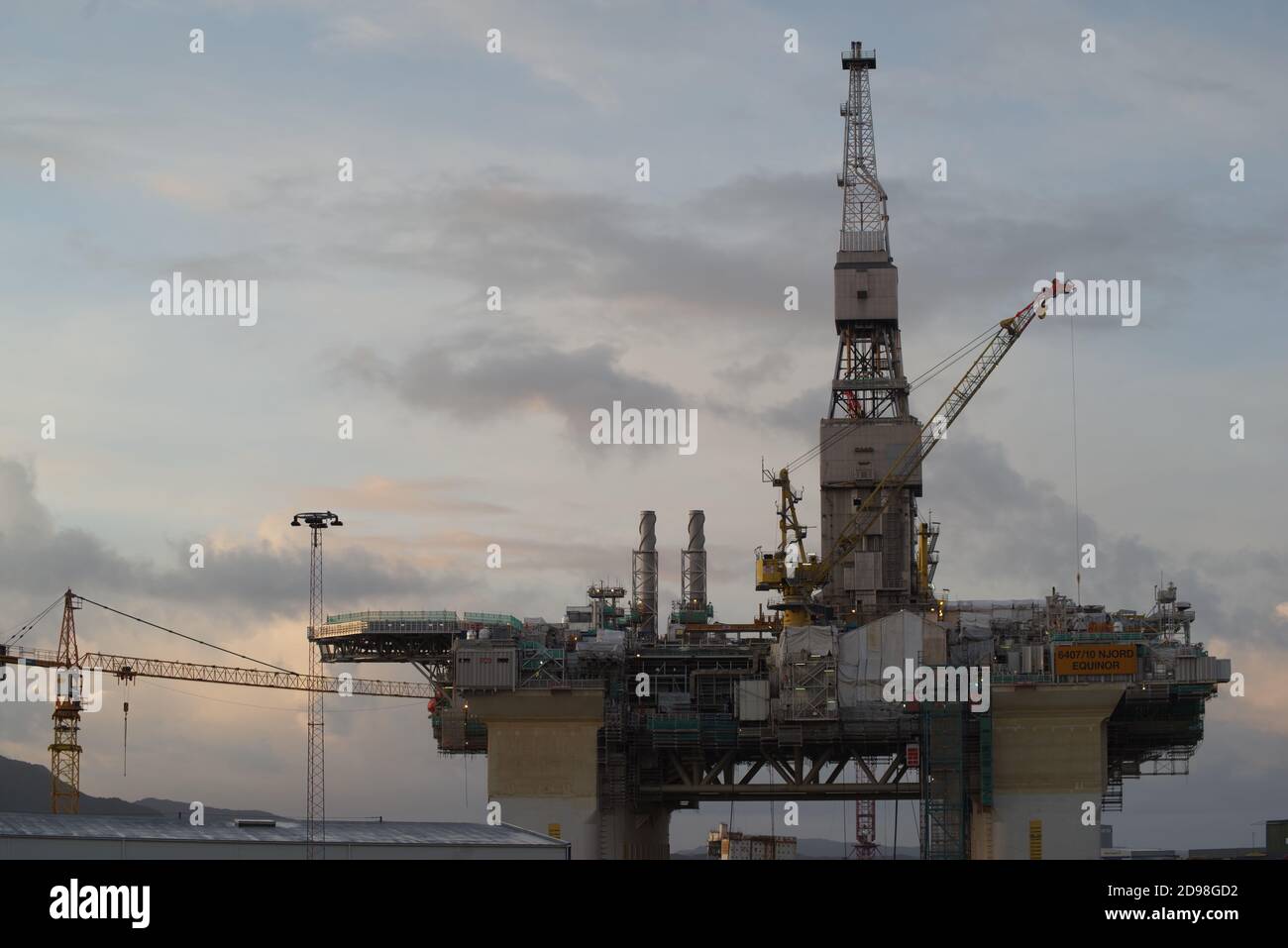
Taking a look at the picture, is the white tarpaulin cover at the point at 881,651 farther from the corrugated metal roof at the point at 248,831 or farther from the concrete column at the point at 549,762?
the corrugated metal roof at the point at 248,831

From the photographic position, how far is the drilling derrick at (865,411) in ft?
526

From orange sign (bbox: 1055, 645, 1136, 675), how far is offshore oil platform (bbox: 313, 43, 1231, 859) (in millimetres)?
140

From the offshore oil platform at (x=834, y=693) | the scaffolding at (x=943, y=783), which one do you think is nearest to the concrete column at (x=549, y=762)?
the offshore oil platform at (x=834, y=693)

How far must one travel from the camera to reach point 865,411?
168 meters

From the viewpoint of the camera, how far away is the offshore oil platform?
138 m

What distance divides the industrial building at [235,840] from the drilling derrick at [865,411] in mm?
65150

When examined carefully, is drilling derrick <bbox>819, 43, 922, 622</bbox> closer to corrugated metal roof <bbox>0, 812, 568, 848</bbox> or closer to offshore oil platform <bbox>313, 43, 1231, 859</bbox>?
offshore oil platform <bbox>313, 43, 1231, 859</bbox>

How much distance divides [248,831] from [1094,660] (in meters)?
67.4

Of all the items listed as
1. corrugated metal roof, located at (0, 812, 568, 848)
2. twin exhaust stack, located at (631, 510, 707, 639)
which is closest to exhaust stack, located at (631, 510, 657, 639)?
twin exhaust stack, located at (631, 510, 707, 639)

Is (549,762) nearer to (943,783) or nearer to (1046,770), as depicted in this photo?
(943,783)
